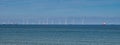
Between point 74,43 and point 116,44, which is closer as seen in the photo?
point 116,44

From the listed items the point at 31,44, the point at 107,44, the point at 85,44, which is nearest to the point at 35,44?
the point at 31,44

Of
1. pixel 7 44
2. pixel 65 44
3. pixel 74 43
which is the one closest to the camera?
pixel 7 44

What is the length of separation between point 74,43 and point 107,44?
641 centimetres

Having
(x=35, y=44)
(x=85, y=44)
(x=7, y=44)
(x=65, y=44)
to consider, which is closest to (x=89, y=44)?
(x=85, y=44)

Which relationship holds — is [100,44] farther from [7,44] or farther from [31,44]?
[7,44]

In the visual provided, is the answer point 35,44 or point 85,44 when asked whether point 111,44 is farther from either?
point 35,44

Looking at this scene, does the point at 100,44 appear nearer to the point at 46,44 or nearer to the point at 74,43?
the point at 74,43

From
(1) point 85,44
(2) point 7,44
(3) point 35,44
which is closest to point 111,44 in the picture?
(1) point 85,44

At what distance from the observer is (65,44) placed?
190ft

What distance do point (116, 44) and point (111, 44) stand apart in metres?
1.06

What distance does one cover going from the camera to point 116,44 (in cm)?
5794

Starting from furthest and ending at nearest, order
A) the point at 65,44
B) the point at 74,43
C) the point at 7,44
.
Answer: the point at 74,43, the point at 65,44, the point at 7,44

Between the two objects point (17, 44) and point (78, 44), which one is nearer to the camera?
point (17, 44)

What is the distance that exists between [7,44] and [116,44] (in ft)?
61.7
